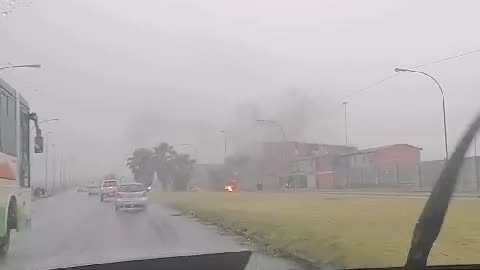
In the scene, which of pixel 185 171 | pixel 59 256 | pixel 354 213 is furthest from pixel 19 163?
pixel 185 171

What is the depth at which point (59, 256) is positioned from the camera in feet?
41.4

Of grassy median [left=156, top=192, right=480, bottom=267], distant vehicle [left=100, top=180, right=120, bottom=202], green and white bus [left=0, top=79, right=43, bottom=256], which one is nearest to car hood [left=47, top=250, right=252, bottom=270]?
grassy median [left=156, top=192, right=480, bottom=267]

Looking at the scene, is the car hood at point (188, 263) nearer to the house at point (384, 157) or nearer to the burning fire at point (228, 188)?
the house at point (384, 157)

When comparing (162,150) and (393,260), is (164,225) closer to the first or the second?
(393,260)

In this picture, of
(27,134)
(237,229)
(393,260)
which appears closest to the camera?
(393,260)

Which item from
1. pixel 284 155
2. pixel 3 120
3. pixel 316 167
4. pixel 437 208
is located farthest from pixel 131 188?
pixel 437 208

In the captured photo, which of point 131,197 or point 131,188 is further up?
point 131,188

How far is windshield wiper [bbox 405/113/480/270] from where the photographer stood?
5445 millimetres

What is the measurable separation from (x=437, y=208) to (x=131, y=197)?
2710 centimetres

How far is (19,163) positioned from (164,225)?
8962 mm

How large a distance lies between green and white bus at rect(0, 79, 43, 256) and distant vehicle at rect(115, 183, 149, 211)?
54.4ft

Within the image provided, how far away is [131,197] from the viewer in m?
31.7

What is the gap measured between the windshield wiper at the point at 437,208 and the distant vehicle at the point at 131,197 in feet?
87.7

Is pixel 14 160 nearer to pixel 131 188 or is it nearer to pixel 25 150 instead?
pixel 25 150
